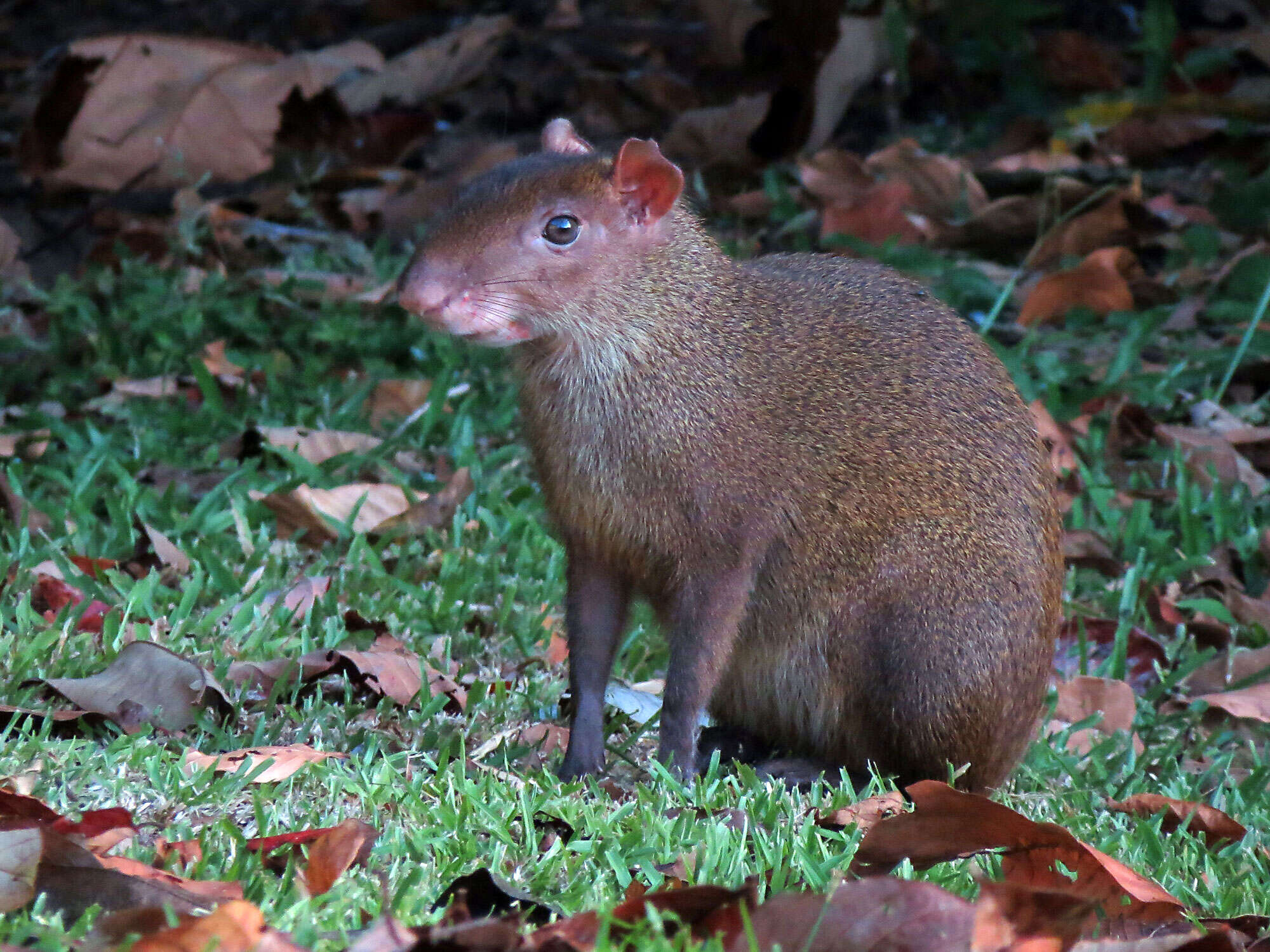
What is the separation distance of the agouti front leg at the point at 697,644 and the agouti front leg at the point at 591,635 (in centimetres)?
14

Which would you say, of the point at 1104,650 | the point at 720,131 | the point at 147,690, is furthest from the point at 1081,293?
the point at 147,690

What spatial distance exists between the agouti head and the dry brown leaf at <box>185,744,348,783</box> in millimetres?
792

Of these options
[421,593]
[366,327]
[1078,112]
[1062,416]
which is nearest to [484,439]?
[366,327]

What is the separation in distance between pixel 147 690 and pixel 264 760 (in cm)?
46

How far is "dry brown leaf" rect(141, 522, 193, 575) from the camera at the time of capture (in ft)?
12.9

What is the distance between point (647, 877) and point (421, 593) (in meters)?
1.66

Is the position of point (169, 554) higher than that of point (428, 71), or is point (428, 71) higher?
point (428, 71)

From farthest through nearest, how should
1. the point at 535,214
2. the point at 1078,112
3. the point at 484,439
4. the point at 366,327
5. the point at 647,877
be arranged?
1. the point at 1078,112
2. the point at 366,327
3. the point at 484,439
4. the point at 535,214
5. the point at 647,877

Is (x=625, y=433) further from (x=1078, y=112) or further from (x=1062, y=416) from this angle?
(x=1078, y=112)

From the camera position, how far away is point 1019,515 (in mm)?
3309

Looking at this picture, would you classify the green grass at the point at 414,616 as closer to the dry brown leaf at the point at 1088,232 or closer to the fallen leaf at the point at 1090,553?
the fallen leaf at the point at 1090,553

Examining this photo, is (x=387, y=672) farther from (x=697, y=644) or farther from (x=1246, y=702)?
(x=1246, y=702)

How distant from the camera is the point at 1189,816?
2.92 meters

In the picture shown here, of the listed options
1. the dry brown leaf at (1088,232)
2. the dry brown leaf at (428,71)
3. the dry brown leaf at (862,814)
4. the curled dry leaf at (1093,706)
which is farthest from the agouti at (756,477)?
the dry brown leaf at (428,71)
